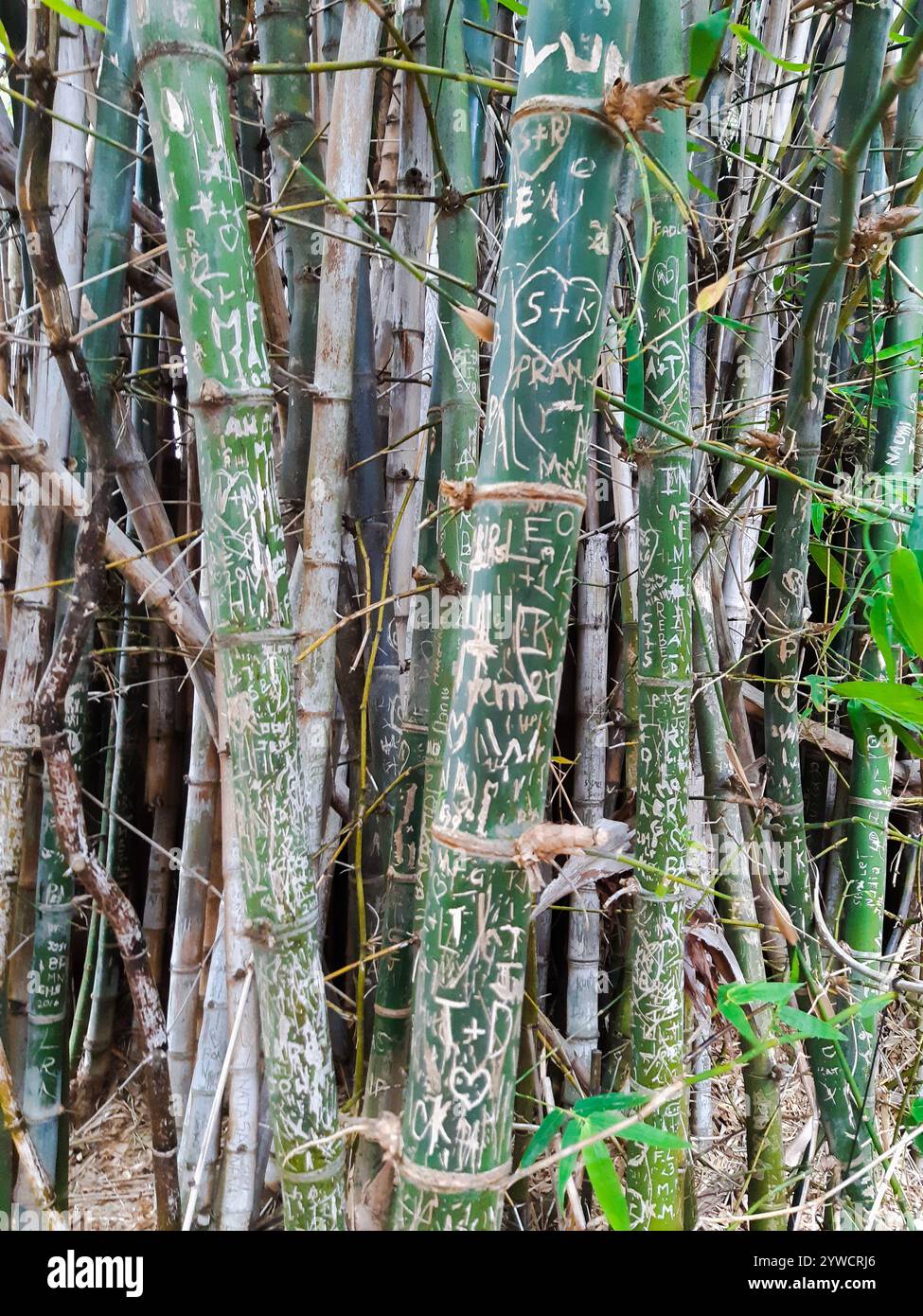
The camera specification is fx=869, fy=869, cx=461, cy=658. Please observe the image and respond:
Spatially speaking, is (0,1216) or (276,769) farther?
(0,1216)

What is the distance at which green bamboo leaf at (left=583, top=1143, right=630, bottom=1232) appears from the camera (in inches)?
16.8

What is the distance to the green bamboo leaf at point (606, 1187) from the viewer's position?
1.40ft

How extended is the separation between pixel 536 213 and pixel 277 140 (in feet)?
1.77

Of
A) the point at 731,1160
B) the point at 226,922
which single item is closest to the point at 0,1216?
the point at 226,922

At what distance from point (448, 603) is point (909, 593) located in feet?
1.06

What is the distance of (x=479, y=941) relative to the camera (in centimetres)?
38

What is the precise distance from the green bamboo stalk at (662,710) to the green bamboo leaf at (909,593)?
16cm

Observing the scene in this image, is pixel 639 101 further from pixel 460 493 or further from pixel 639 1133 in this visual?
pixel 639 1133

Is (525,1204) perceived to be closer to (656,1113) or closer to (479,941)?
(656,1113)

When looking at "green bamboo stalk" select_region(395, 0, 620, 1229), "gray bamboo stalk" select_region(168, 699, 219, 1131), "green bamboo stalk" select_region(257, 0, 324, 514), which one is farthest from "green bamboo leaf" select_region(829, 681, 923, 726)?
"gray bamboo stalk" select_region(168, 699, 219, 1131)

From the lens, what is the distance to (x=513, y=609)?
367 millimetres

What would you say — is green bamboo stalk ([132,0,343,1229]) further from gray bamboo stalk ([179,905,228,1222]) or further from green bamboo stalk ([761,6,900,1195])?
green bamboo stalk ([761,6,900,1195])

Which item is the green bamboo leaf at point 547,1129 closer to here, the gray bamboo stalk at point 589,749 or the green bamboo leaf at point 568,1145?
the green bamboo leaf at point 568,1145

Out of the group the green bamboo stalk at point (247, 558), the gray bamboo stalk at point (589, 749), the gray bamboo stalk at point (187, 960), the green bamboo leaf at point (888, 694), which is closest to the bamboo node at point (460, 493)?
the green bamboo stalk at point (247, 558)
